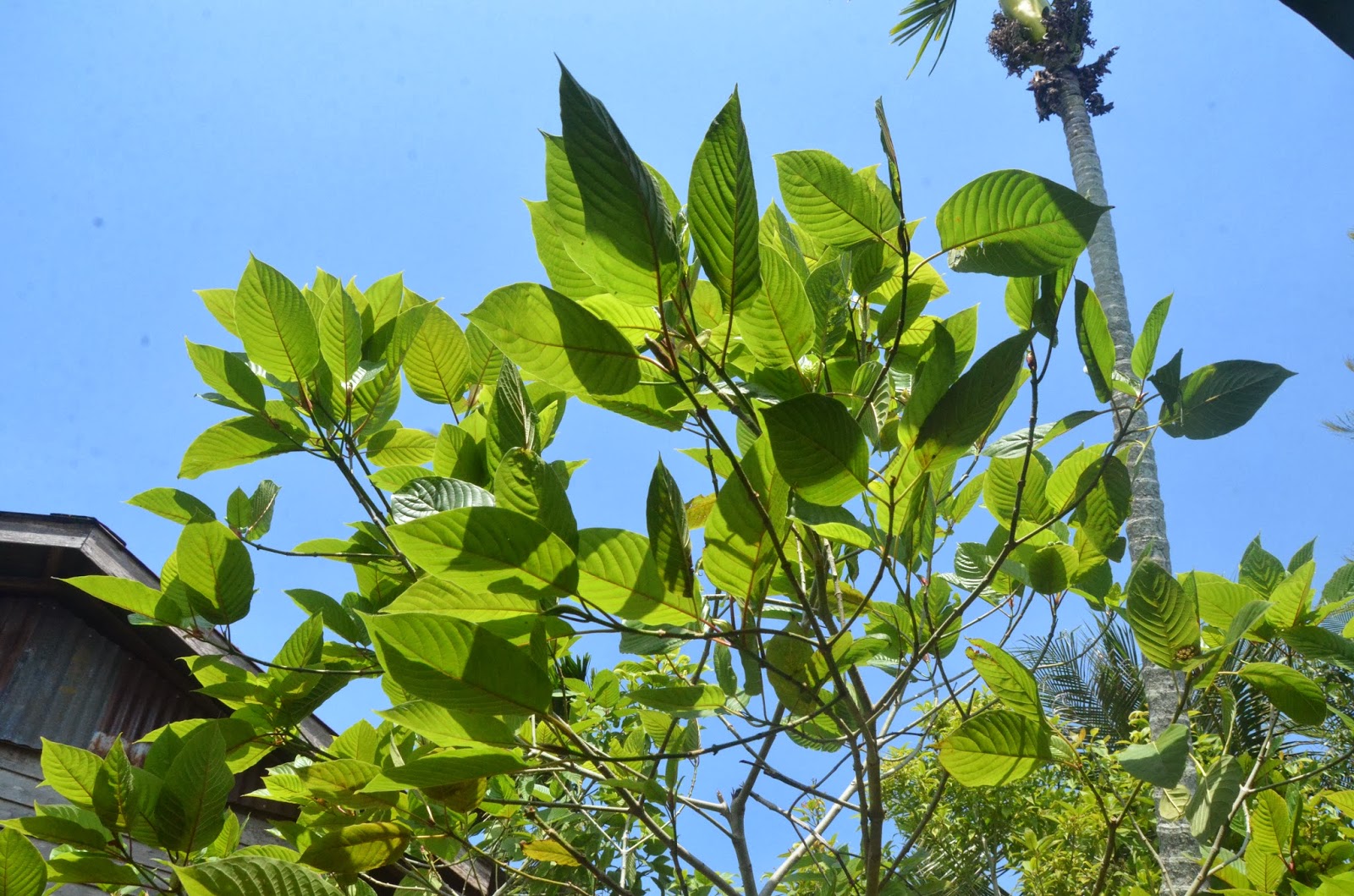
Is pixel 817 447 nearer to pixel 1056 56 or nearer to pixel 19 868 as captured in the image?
pixel 19 868

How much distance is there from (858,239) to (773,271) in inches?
3.4

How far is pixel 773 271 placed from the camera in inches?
29.9

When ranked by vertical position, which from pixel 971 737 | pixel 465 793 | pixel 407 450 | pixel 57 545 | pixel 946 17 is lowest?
pixel 465 793

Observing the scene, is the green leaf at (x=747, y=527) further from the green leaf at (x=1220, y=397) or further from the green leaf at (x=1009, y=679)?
the green leaf at (x=1220, y=397)

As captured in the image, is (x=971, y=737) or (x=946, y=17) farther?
(x=946, y=17)

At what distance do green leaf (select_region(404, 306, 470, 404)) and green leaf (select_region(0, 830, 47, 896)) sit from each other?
2.34 ft

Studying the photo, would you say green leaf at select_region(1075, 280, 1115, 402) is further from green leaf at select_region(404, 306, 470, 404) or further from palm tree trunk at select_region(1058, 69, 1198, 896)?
green leaf at select_region(404, 306, 470, 404)

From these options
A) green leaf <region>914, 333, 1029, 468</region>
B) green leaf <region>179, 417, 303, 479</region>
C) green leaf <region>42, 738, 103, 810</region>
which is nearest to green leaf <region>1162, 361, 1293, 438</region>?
green leaf <region>914, 333, 1029, 468</region>

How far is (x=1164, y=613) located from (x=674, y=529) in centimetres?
60

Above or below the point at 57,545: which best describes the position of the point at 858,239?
below

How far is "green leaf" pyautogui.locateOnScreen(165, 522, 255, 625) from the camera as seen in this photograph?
1.11 meters

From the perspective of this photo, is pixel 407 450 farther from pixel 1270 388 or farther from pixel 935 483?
pixel 1270 388

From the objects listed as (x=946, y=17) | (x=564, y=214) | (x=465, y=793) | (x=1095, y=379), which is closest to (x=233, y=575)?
(x=465, y=793)

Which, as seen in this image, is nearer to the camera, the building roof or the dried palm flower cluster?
the building roof
